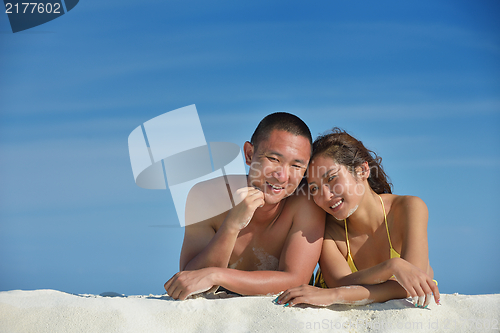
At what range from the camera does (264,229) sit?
538cm

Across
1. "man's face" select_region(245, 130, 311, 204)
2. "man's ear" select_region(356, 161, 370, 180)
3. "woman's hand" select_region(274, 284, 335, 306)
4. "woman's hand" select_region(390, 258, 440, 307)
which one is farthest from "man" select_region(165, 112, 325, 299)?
"woman's hand" select_region(390, 258, 440, 307)

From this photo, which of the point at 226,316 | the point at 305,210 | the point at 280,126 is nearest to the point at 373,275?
the point at 305,210

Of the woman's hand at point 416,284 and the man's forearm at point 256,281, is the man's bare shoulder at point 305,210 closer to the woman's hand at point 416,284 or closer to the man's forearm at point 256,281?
the man's forearm at point 256,281

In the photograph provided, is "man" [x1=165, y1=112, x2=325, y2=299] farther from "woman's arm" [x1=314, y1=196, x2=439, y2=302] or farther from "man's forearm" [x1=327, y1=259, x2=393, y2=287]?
"man's forearm" [x1=327, y1=259, x2=393, y2=287]

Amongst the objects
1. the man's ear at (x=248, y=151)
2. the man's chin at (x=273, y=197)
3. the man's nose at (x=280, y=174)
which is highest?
the man's ear at (x=248, y=151)

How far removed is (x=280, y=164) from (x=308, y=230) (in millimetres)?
842

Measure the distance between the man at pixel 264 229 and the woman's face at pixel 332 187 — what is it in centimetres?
17

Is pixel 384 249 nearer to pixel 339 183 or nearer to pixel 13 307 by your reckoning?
pixel 339 183

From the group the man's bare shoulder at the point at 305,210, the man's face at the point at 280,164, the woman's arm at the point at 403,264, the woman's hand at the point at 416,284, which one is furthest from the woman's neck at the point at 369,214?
the woman's hand at the point at 416,284

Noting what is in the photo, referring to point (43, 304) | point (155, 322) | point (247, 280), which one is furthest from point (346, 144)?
point (43, 304)

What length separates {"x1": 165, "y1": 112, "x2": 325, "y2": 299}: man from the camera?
14.6ft

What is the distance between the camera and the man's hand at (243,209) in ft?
14.6

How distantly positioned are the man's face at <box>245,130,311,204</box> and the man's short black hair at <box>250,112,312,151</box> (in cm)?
6

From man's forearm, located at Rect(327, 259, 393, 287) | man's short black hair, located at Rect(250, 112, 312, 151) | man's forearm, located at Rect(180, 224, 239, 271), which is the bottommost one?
man's forearm, located at Rect(327, 259, 393, 287)
